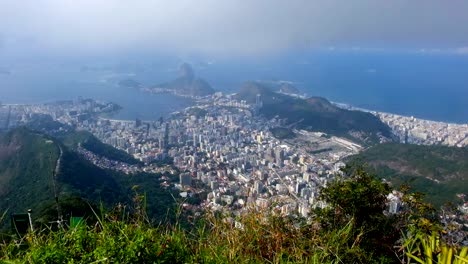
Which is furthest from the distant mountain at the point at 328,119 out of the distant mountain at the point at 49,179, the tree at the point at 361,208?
the tree at the point at 361,208

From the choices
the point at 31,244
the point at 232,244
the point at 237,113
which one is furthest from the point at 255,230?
the point at 237,113

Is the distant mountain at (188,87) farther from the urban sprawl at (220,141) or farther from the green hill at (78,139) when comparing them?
the green hill at (78,139)

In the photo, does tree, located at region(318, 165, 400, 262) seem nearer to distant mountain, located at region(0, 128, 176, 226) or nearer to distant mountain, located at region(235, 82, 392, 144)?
distant mountain, located at region(0, 128, 176, 226)

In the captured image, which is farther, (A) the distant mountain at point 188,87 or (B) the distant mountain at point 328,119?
(A) the distant mountain at point 188,87

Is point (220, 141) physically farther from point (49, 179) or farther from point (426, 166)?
point (49, 179)

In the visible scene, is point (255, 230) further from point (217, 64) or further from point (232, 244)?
point (217, 64)

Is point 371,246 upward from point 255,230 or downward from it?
downward
